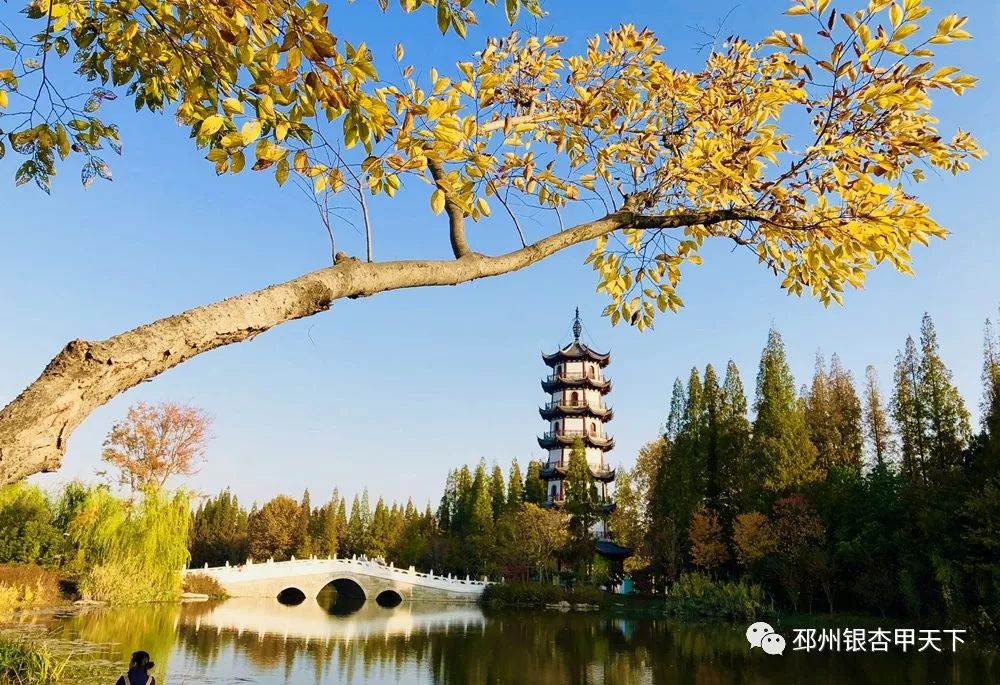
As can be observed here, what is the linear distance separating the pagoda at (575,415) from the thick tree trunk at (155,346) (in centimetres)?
3157

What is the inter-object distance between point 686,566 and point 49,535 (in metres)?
20.1

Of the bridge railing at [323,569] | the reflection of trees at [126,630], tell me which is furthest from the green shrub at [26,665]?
the bridge railing at [323,569]

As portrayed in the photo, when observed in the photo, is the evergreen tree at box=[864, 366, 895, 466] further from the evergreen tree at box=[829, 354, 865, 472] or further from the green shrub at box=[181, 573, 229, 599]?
the green shrub at box=[181, 573, 229, 599]

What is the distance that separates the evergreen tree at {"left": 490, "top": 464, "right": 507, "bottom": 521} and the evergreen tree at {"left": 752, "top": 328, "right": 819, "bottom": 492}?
56.8 feet

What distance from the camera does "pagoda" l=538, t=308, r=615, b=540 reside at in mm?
33438

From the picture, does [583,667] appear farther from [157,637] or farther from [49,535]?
[49,535]

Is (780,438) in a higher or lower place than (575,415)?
Answer: lower

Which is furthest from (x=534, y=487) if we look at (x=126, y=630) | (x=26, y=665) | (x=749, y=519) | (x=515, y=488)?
(x=26, y=665)

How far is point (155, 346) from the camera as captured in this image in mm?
1313

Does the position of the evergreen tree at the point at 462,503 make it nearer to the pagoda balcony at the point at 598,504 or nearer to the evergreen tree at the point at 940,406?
the pagoda balcony at the point at 598,504

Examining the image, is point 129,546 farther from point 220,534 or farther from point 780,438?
point 220,534

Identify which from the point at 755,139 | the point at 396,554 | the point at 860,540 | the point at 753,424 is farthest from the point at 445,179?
the point at 396,554

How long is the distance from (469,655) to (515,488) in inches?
955

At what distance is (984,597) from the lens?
560 inches
